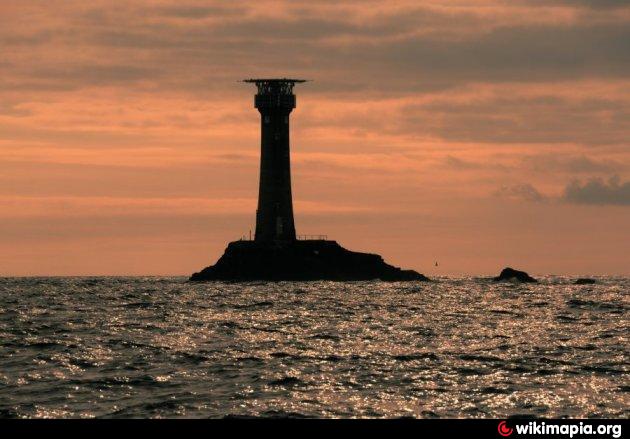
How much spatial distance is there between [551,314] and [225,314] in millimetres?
19070

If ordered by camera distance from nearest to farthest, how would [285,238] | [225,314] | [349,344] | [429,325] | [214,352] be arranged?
[214,352], [349,344], [429,325], [225,314], [285,238]

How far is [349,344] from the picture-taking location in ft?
142

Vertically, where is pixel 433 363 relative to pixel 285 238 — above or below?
below

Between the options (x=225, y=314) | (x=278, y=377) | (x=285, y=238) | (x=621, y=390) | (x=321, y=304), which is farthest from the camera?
(x=285, y=238)

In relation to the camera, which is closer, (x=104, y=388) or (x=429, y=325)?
(x=104, y=388)

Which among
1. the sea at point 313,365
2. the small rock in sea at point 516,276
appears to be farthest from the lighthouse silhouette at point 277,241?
the sea at point 313,365

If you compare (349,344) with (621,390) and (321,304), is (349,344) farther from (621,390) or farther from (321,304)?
(321,304)

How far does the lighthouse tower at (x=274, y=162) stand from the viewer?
121m

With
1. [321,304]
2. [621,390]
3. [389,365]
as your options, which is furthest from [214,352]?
[321,304]

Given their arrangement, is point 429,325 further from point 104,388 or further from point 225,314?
point 104,388

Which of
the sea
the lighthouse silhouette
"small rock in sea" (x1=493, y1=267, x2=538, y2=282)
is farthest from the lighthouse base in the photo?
the sea

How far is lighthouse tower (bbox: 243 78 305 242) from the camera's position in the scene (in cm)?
12062

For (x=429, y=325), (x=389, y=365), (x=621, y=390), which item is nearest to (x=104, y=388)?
(x=389, y=365)
